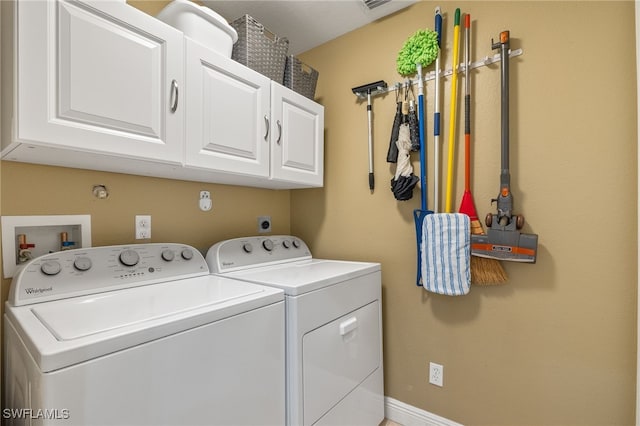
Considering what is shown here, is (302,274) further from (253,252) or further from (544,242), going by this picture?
(544,242)

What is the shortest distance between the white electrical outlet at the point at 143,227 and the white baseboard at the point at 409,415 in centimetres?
165

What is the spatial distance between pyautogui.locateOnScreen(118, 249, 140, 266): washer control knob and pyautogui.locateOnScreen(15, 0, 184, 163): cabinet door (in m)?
0.44

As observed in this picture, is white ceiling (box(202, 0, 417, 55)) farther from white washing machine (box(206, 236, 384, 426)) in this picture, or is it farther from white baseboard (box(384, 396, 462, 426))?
white baseboard (box(384, 396, 462, 426))

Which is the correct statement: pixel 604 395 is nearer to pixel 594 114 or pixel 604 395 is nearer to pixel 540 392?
pixel 540 392

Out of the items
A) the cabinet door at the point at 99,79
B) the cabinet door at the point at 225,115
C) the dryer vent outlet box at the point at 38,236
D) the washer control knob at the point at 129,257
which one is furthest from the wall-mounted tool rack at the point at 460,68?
the dryer vent outlet box at the point at 38,236

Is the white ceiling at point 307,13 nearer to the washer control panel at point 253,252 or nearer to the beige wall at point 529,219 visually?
the beige wall at point 529,219

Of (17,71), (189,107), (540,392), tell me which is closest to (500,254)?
(540,392)

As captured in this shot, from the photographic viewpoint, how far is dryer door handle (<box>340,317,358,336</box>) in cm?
144

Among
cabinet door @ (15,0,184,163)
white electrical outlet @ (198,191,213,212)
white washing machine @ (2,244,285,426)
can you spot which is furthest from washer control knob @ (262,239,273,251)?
cabinet door @ (15,0,184,163)

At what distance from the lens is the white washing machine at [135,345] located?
69cm

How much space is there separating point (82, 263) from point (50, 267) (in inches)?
3.6

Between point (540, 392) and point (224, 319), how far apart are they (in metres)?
1.47

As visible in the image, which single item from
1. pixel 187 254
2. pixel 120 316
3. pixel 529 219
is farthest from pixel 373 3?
pixel 120 316

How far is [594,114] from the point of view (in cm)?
129
